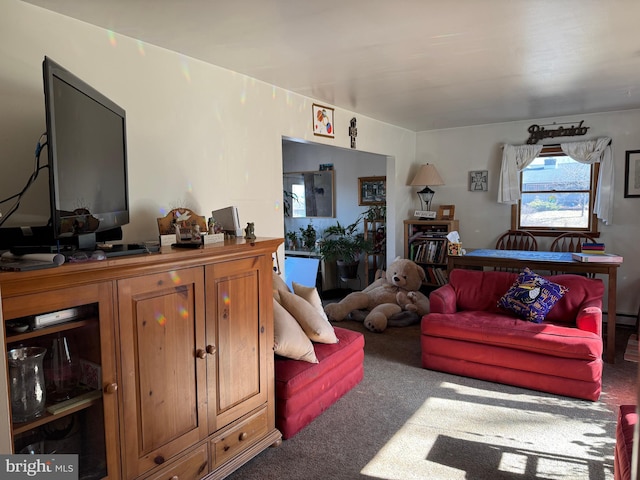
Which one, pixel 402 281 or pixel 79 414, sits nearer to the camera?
pixel 79 414

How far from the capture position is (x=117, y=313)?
5.43 feet

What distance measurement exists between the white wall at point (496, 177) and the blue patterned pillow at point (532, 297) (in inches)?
76.2

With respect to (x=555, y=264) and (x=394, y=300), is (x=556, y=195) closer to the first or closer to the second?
(x=555, y=264)

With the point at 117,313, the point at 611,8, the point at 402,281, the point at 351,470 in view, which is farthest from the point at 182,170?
the point at 402,281

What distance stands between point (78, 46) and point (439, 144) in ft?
15.3

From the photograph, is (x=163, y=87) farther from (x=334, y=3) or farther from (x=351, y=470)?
(x=351, y=470)

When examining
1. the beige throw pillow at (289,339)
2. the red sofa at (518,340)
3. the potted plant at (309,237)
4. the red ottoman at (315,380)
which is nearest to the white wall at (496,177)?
the red sofa at (518,340)

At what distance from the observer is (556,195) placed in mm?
5168

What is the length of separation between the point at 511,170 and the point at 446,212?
94 cm

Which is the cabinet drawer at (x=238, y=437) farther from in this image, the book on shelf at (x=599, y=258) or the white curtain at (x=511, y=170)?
the white curtain at (x=511, y=170)

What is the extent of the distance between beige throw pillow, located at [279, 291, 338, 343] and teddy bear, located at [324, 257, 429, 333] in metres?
1.76

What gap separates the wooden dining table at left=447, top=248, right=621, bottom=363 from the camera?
12.1 feet

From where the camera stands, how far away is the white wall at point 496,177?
4773 mm

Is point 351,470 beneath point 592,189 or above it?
beneath
